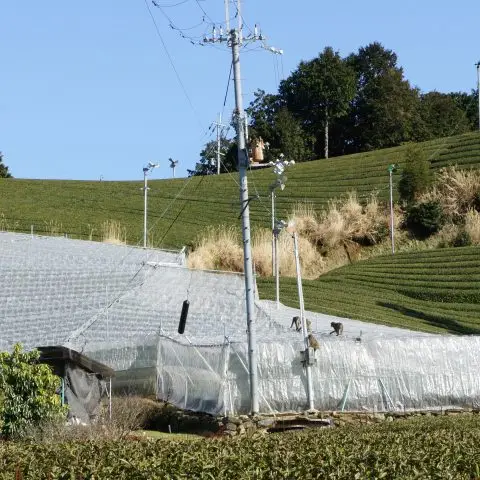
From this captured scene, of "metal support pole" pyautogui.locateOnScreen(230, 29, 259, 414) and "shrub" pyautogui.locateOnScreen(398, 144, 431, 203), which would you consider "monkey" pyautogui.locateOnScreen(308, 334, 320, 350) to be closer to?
"metal support pole" pyautogui.locateOnScreen(230, 29, 259, 414)

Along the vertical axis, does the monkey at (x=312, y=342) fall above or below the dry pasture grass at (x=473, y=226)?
below

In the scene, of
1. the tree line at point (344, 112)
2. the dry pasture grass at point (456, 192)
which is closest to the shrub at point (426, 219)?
the dry pasture grass at point (456, 192)

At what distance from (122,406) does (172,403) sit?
72.4 inches

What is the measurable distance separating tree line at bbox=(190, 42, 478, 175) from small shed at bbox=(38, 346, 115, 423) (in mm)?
63858

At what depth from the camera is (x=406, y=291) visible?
42750 millimetres

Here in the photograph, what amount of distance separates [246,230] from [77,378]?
4522mm

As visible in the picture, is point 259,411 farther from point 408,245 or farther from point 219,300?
point 408,245

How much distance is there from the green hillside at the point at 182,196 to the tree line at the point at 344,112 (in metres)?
14.5

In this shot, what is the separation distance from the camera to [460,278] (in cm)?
4400

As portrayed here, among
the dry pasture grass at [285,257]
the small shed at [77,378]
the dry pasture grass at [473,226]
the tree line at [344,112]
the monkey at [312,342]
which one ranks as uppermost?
the tree line at [344,112]

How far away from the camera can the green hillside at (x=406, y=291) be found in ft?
121

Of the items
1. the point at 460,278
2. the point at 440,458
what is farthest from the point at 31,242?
the point at 440,458

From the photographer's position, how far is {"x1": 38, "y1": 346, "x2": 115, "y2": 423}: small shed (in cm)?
2130

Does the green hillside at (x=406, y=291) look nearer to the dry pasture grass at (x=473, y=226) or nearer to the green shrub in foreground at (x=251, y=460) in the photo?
the dry pasture grass at (x=473, y=226)
